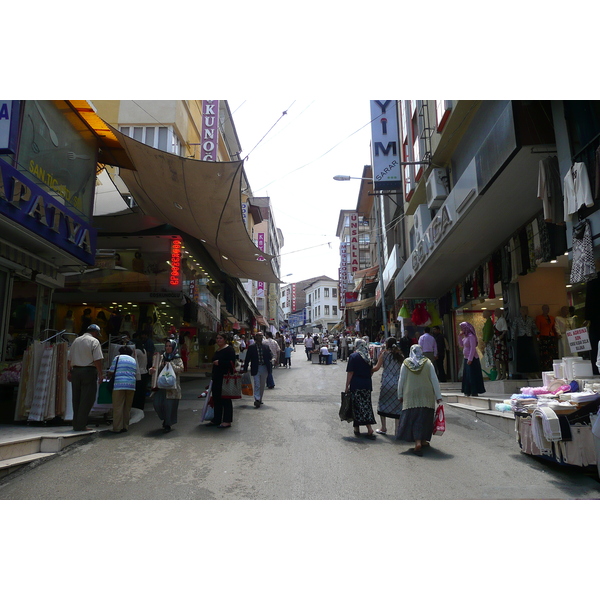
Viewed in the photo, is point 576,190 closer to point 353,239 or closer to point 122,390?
point 122,390

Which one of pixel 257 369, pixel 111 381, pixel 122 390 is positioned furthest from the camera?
pixel 257 369

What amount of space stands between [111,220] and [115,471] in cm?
1295

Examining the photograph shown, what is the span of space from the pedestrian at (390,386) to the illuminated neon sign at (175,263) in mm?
10047

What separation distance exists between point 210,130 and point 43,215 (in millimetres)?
11344

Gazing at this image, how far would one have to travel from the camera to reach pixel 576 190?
20.3ft

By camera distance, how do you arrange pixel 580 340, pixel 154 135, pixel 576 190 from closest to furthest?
pixel 576 190 → pixel 580 340 → pixel 154 135

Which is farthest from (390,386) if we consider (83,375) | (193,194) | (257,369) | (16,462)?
(193,194)

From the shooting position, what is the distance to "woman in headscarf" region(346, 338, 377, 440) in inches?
297

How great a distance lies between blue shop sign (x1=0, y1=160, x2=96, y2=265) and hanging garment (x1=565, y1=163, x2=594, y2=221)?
9.05m

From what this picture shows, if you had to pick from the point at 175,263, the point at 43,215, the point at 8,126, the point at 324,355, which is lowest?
the point at 324,355

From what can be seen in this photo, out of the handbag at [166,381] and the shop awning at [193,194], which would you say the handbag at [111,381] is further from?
the shop awning at [193,194]

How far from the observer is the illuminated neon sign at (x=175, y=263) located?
630 inches

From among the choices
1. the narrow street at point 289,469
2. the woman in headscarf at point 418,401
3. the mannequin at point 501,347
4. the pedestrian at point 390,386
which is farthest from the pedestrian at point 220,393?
the mannequin at point 501,347

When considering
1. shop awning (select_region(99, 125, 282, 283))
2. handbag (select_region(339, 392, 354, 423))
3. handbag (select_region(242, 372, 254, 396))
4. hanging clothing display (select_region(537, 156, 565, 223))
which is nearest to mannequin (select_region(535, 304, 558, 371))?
hanging clothing display (select_region(537, 156, 565, 223))
